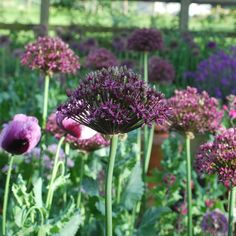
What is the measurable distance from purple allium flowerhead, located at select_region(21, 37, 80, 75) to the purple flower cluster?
9.19ft

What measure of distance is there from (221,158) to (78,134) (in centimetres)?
44

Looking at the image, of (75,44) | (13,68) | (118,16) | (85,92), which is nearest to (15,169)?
(85,92)

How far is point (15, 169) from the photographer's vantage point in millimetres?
2785

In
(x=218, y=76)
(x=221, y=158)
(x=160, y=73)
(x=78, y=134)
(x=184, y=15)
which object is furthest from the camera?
(x=184, y=15)

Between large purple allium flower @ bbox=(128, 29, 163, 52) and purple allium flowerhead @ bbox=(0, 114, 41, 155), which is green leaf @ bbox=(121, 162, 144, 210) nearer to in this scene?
purple allium flowerhead @ bbox=(0, 114, 41, 155)

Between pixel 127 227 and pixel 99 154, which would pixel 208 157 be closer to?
pixel 127 227

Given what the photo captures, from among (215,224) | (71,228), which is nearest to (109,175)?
(71,228)

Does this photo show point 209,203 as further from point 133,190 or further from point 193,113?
point 193,113

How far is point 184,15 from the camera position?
341 inches

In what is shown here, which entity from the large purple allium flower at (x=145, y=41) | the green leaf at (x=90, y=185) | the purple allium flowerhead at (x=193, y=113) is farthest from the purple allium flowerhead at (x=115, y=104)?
the large purple allium flower at (x=145, y=41)

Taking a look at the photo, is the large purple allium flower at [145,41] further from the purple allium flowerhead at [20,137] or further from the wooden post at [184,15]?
the wooden post at [184,15]

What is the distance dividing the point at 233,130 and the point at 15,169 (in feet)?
4.25

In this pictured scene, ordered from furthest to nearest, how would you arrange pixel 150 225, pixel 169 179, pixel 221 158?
pixel 169 179 < pixel 150 225 < pixel 221 158

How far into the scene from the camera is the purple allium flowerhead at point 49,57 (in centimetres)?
242
